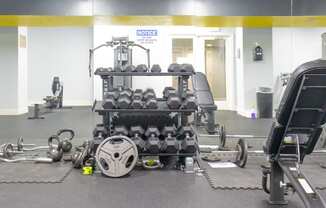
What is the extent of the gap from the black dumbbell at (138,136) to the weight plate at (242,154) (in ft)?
3.61

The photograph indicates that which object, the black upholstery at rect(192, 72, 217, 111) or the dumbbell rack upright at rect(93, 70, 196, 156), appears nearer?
the dumbbell rack upright at rect(93, 70, 196, 156)

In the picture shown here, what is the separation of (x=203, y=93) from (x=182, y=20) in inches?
57.8

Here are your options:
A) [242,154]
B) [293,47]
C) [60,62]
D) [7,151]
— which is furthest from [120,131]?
[60,62]

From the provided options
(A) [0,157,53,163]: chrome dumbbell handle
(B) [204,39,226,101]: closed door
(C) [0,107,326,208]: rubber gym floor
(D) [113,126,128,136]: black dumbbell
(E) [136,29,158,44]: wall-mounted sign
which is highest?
(E) [136,29,158,44]: wall-mounted sign

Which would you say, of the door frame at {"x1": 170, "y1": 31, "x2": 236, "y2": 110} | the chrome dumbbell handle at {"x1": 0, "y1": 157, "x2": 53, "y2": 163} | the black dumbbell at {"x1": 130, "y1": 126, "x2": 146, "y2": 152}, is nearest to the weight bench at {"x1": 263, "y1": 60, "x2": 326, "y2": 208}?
the black dumbbell at {"x1": 130, "y1": 126, "x2": 146, "y2": 152}

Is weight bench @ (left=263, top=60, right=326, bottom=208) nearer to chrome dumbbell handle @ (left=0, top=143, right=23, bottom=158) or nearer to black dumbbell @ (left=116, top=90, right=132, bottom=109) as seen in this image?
black dumbbell @ (left=116, top=90, right=132, bottom=109)

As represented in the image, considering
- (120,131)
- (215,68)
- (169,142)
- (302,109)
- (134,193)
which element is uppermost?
(215,68)

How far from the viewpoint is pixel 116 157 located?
13.2ft

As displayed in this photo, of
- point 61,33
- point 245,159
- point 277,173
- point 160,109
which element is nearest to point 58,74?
point 61,33

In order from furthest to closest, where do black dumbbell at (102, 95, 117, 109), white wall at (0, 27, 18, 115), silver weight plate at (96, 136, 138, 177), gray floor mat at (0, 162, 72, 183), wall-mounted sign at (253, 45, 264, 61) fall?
white wall at (0, 27, 18, 115) < wall-mounted sign at (253, 45, 264, 61) < black dumbbell at (102, 95, 117, 109) < silver weight plate at (96, 136, 138, 177) < gray floor mat at (0, 162, 72, 183)

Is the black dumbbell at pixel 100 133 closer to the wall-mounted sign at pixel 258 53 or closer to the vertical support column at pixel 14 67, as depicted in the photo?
the wall-mounted sign at pixel 258 53

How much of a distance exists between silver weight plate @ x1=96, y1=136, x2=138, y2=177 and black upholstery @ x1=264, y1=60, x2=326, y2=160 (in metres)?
1.61

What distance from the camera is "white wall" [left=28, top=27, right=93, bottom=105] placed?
8.95 meters

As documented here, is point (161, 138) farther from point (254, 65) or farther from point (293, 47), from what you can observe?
point (293, 47)
